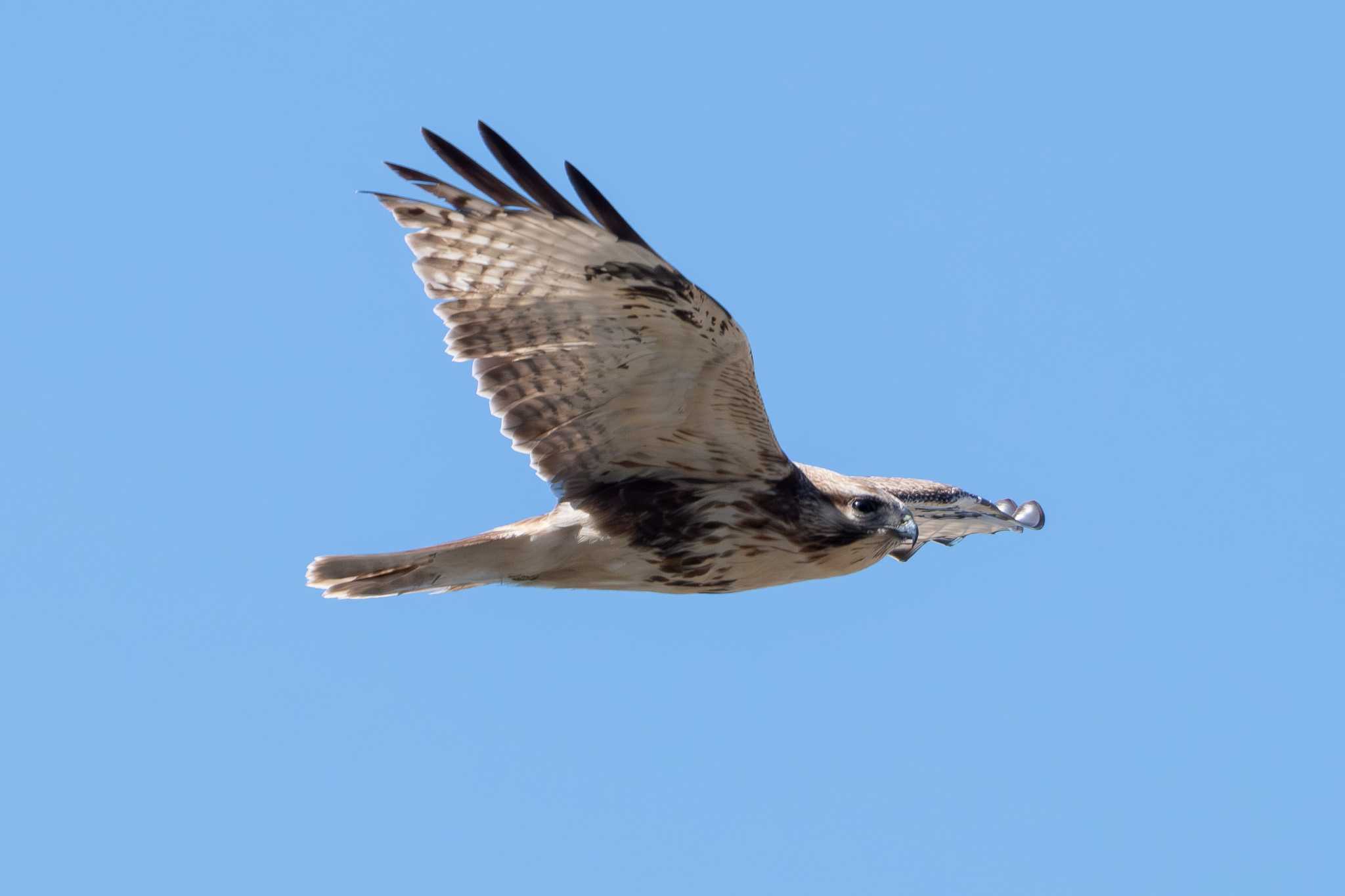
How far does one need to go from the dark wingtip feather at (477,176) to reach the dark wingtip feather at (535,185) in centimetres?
9

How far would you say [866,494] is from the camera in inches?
338

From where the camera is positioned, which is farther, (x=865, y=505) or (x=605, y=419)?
(x=865, y=505)

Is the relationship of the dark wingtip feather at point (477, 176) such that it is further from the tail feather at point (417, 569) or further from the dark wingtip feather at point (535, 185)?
the tail feather at point (417, 569)

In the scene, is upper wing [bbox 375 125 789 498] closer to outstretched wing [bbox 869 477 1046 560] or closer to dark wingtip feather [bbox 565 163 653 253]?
dark wingtip feather [bbox 565 163 653 253]

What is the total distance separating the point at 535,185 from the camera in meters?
7.59

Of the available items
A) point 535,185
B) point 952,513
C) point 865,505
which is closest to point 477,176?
point 535,185

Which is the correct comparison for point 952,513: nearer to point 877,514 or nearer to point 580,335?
point 877,514

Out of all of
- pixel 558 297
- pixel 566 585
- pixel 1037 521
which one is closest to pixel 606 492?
pixel 566 585

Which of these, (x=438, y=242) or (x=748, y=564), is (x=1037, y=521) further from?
(x=438, y=242)

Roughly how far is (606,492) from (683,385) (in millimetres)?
743

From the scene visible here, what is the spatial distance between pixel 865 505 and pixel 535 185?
7.40 feet

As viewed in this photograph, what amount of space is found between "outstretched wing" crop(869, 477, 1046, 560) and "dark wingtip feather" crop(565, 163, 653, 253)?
249cm

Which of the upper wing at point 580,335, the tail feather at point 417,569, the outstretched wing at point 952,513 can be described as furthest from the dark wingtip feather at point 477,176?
the outstretched wing at point 952,513

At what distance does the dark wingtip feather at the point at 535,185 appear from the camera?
752 centimetres
